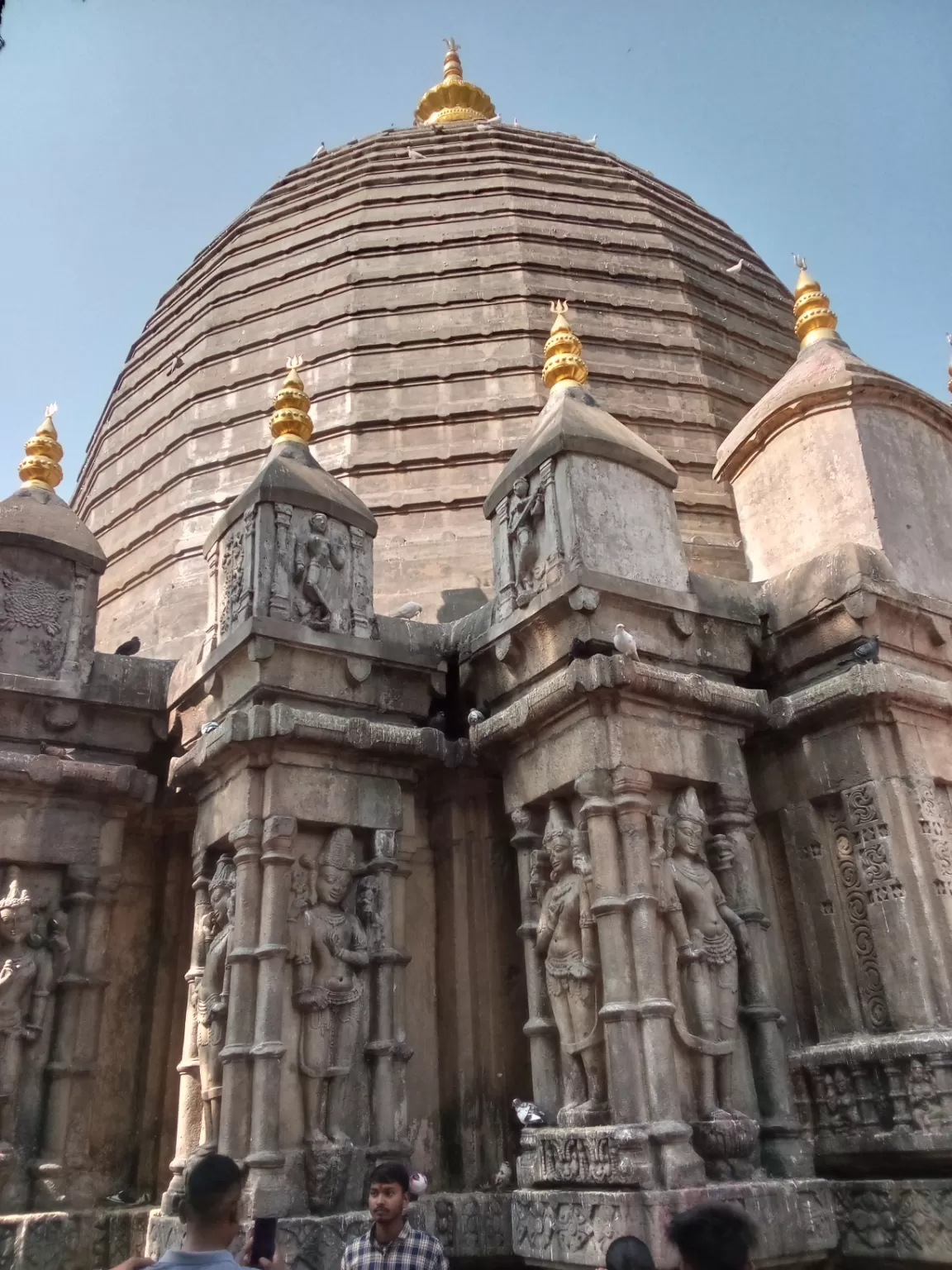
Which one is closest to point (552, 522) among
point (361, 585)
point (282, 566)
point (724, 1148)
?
point (361, 585)

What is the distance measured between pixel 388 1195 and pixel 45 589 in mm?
6143

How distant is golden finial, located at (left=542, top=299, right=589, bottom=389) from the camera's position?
29.8 ft

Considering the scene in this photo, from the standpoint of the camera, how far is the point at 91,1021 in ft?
26.8

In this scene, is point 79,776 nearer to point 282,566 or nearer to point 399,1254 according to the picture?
point 282,566

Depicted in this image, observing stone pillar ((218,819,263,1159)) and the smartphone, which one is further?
stone pillar ((218,819,263,1159))

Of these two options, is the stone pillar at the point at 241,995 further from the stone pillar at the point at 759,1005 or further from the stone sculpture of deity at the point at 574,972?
the stone pillar at the point at 759,1005

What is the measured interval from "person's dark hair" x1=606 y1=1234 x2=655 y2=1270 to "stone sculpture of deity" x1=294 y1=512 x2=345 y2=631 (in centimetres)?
489

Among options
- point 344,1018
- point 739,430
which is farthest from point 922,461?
point 344,1018

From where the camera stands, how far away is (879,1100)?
642cm

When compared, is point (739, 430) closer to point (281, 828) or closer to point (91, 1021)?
point (281, 828)

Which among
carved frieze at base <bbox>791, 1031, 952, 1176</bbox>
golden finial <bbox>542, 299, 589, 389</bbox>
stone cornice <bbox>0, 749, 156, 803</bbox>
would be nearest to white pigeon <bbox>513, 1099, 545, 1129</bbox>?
carved frieze at base <bbox>791, 1031, 952, 1176</bbox>

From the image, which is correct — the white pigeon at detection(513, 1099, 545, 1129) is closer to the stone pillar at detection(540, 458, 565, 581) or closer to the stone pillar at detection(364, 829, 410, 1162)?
the stone pillar at detection(364, 829, 410, 1162)

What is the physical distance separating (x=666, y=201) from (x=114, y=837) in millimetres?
15453

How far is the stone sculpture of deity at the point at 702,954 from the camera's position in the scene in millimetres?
6422
